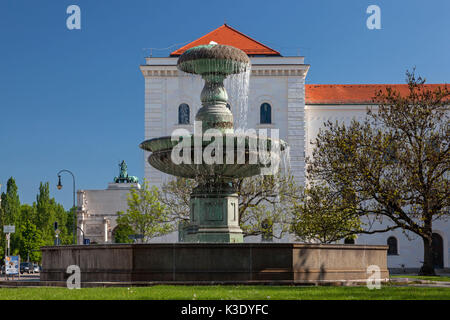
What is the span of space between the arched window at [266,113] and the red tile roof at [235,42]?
4.22 meters

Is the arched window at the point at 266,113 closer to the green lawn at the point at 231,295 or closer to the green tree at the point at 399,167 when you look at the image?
the green tree at the point at 399,167

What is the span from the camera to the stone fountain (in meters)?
15.4

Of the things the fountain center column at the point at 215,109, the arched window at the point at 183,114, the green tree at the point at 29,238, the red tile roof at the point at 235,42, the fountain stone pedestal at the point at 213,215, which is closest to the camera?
the fountain stone pedestal at the point at 213,215

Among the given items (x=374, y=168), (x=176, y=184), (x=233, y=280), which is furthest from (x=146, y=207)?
(x=233, y=280)

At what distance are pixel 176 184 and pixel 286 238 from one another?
35.7ft

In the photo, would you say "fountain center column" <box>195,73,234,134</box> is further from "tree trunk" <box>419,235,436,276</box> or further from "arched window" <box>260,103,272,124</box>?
"arched window" <box>260,103,272,124</box>

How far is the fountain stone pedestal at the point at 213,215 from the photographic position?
15.9 m

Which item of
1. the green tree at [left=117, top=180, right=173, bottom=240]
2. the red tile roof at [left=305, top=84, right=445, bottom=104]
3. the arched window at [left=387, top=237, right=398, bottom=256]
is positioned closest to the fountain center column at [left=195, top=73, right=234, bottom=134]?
the green tree at [left=117, top=180, right=173, bottom=240]

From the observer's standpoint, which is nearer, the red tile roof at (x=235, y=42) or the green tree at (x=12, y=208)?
the red tile roof at (x=235, y=42)

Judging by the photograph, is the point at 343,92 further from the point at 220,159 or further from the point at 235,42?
the point at 220,159

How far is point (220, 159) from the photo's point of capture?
15.2m

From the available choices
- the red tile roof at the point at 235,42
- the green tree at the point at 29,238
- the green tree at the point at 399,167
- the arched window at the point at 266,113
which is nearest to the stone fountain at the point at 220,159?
the green tree at the point at 399,167

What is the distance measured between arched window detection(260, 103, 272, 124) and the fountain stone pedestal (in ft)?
108

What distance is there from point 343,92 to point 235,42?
34.1 feet
